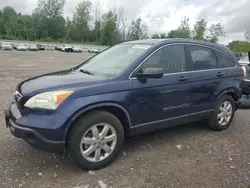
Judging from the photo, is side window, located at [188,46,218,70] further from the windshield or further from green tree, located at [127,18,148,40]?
green tree, located at [127,18,148,40]

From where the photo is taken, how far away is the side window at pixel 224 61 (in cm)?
481

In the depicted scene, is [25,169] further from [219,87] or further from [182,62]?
[219,87]

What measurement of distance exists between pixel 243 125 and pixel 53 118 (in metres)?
4.08

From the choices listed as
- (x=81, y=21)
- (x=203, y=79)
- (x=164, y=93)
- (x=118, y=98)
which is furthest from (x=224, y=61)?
(x=81, y=21)

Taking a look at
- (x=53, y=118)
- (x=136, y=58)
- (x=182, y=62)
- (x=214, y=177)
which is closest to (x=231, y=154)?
(x=214, y=177)

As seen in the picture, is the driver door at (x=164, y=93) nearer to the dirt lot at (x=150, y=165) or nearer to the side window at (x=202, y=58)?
the side window at (x=202, y=58)

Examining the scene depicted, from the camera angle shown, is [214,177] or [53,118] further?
[214,177]

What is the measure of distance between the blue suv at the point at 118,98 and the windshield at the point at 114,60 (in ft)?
0.05

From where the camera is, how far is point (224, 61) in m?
4.88

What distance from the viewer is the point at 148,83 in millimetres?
3635

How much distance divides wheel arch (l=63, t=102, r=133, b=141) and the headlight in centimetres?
24

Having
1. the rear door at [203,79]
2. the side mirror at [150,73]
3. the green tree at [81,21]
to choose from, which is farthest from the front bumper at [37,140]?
the green tree at [81,21]

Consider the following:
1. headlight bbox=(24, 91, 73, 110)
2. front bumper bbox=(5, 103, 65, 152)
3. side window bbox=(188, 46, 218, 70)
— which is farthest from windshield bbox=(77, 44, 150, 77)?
front bumper bbox=(5, 103, 65, 152)

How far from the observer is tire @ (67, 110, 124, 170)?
310 centimetres
